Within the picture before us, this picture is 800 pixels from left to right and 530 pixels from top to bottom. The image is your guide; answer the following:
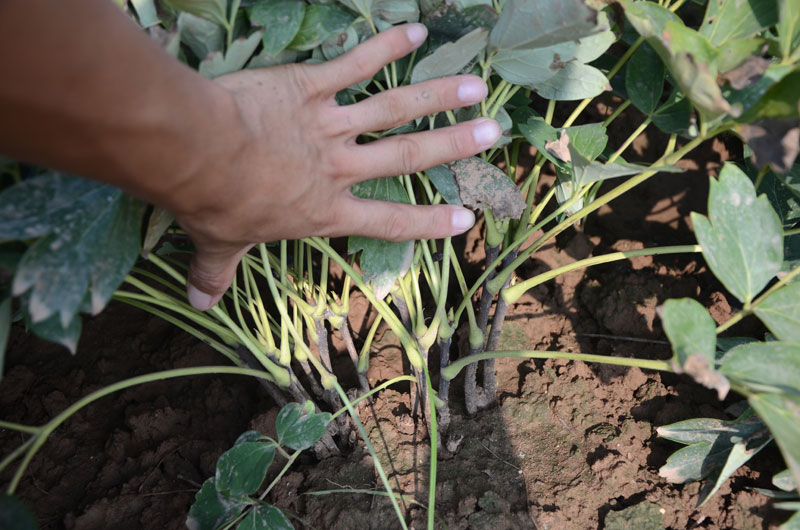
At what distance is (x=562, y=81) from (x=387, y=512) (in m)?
0.77

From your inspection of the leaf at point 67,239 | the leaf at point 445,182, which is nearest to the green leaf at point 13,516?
the leaf at point 67,239

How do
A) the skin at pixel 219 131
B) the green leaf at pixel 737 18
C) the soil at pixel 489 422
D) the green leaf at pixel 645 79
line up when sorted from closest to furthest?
1. the skin at pixel 219 131
2. the green leaf at pixel 737 18
3. the green leaf at pixel 645 79
4. the soil at pixel 489 422

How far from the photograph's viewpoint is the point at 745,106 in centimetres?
66

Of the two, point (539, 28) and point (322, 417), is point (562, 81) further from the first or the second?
point (322, 417)

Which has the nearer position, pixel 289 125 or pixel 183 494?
pixel 289 125

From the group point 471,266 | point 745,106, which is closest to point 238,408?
point 471,266

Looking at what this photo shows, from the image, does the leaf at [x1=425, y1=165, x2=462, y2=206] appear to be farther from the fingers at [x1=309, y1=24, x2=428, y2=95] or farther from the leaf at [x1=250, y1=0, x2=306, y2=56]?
the leaf at [x1=250, y1=0, x2=306, y2=56]

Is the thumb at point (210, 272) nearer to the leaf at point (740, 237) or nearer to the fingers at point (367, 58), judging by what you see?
the fingers at point (367, 58)

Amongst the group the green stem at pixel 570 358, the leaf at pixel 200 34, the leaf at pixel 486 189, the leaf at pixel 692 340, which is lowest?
the green stem at pixel 570 358

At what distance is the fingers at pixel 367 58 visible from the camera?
0.74m

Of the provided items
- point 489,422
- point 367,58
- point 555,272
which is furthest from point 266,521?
point 367,58

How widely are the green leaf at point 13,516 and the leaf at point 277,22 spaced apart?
586mm

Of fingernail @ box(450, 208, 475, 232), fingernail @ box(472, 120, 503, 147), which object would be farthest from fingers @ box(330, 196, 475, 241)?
fingernail @ box(472, 120, 503, 147)

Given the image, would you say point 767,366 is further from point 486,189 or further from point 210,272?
point 210,272
